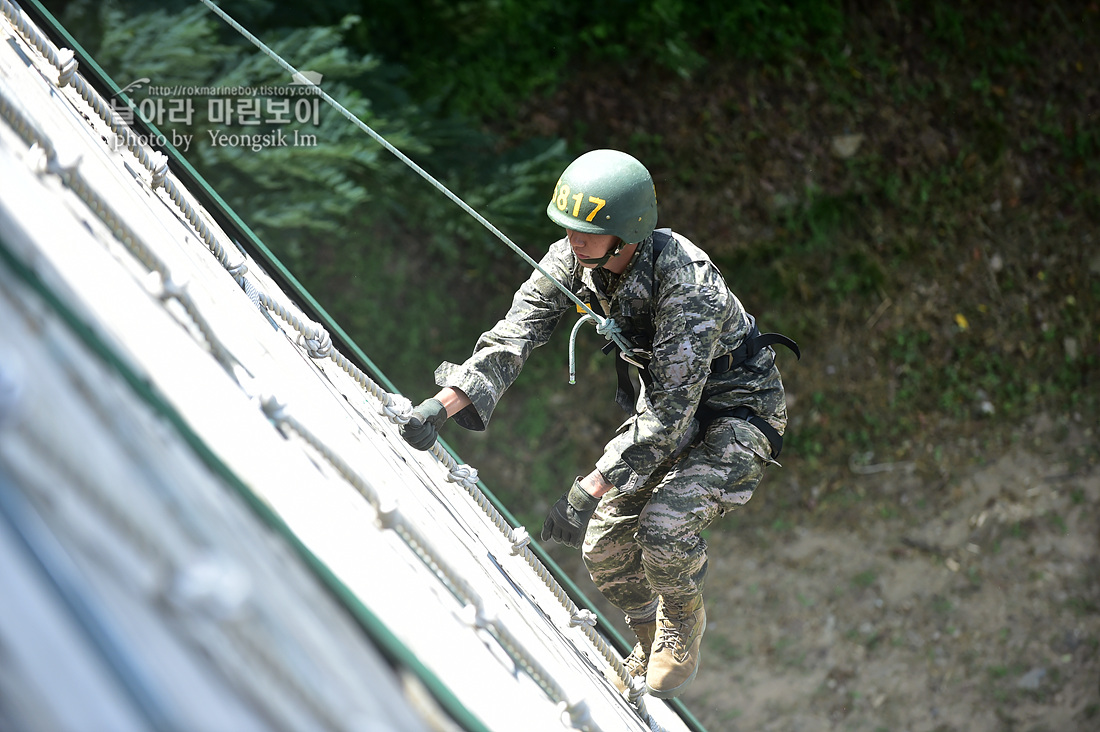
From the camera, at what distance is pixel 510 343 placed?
11.3 feet

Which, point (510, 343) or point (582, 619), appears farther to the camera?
point (582, 619)

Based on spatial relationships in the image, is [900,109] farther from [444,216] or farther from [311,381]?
[311,381]

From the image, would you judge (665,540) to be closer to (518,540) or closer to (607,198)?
(518,540)

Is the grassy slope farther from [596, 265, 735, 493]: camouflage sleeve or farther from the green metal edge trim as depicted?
the green metal edge trim

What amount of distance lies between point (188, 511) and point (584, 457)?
264 inches

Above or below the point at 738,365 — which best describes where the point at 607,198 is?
above

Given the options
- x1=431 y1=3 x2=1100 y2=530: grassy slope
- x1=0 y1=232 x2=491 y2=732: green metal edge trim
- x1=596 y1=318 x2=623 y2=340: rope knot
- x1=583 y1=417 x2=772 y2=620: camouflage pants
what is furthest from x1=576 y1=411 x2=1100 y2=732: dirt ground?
x1=0 y1=232 x2=491 y2=732: green metal edge trim

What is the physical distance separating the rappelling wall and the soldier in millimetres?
832

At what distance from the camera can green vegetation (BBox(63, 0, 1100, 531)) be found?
7.31 meters

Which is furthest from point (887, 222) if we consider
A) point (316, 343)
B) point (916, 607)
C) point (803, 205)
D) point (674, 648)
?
point (316, 343)

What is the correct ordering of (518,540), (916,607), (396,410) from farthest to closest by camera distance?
(916,607) < (518,540) < (396,410)

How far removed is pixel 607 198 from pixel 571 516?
3.99ft

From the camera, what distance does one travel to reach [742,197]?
7945 mm

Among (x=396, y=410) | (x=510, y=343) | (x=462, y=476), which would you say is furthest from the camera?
(x=462, y=476)
